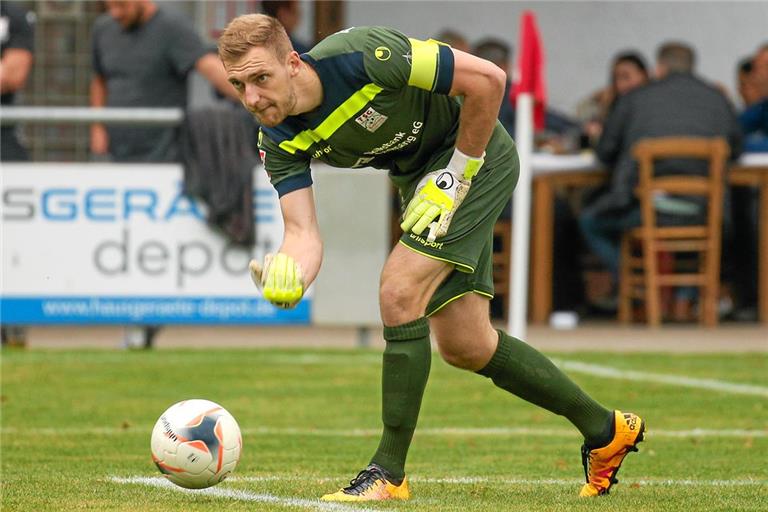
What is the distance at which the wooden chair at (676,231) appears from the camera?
13406 mm

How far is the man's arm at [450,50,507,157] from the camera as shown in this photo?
5.55 metres

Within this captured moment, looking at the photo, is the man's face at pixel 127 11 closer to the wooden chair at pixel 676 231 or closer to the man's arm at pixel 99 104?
the man's arm at pixel 99 104

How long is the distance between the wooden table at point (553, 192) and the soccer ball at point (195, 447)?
28.4 feet

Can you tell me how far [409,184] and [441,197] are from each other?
31 centimetres

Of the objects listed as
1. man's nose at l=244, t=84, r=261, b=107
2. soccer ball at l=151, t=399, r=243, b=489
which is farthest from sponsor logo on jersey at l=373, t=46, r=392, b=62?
soccer ball at l=151, t=399, r=243, b=489

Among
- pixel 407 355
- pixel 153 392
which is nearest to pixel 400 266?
pixel 407 355

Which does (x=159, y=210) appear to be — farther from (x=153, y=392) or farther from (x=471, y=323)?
(x=471, y=323)

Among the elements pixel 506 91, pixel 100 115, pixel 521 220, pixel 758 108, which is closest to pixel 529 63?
pixel 521 220

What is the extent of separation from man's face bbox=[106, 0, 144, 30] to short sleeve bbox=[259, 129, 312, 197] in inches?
250

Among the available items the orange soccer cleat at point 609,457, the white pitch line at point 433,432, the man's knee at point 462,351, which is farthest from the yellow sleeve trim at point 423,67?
the white pitch line at point 433,432

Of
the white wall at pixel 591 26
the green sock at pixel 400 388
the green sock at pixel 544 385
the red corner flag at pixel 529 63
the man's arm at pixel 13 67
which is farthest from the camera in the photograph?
the white wall at pixel 591 26

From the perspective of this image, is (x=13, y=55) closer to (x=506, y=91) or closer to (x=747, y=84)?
(x=506, y=91)

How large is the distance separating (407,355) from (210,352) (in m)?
6.32

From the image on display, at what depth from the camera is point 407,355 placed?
18.6 feet
